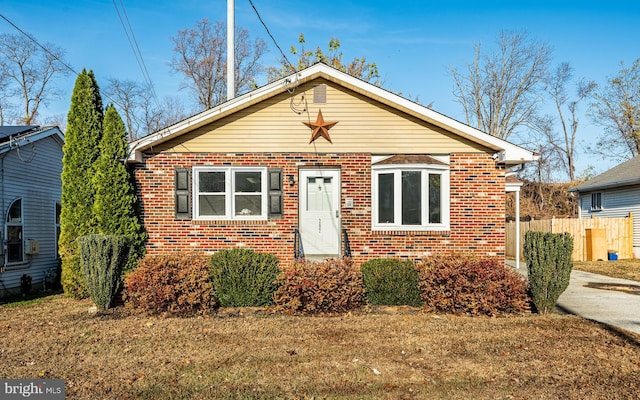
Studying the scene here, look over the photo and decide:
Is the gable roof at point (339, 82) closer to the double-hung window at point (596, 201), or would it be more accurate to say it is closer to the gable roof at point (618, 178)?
the gable roof at point (618, 178)

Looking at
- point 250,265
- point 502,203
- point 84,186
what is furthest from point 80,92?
point 502,203

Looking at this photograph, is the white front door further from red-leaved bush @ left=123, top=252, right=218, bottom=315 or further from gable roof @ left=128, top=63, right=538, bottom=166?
red-leaved bush @ left=123, top=252, right=218, bottom=315

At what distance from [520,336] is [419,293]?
2203 millimetres

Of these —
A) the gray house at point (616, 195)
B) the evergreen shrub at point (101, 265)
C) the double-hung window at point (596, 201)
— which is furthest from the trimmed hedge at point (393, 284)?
the double-hung window at point (596, 201)

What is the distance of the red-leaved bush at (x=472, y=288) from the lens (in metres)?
8.34

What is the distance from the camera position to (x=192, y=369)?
17.9ft

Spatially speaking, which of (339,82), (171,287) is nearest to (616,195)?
(339,82)

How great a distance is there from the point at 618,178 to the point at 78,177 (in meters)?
21.7

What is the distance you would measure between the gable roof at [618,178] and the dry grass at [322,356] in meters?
15.5

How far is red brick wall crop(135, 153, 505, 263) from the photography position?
10445 millimetres

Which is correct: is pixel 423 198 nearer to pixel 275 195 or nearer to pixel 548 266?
pixel 548 266

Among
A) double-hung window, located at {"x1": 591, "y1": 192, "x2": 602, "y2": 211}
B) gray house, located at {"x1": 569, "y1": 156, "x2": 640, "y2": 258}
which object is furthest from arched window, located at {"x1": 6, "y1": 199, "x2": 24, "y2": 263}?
double-hung window, located at {"x1": 591, "y1": 192, "x2": 602, "y2": 211}

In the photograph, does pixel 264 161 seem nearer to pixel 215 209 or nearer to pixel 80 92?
pixel 215 209

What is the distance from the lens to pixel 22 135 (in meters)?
11.6
